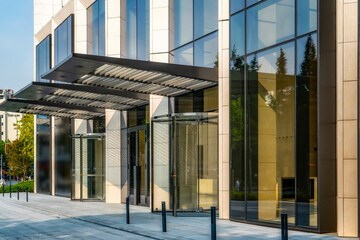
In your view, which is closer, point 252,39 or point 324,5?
point 324,5

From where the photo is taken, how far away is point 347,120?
13680 millimetres

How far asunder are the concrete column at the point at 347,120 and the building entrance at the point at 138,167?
11.9 metres

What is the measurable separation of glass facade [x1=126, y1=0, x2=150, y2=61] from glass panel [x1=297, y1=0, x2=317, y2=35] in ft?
34.1

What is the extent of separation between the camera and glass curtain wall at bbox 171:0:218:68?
63.8ft

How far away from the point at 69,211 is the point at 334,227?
12.2 metres

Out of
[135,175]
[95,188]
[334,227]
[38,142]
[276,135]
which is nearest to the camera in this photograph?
[334,227]

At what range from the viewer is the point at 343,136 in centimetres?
1373

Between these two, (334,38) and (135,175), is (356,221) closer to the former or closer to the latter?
(334,38)

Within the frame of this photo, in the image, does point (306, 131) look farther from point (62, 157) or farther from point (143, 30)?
point (62, 157)

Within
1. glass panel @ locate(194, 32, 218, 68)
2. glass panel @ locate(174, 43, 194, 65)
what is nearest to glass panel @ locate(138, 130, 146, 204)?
glass panel @ locate(174, 43, 194, 65)

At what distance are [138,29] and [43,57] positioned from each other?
16373 mm

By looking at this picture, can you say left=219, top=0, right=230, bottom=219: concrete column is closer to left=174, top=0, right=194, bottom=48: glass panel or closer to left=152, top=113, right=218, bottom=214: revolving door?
left=152, top=113, right=218, bottom=214: revolving door

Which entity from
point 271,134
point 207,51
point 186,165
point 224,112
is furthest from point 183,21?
point 271,134

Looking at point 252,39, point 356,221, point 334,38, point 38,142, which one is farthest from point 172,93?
point 38,142
